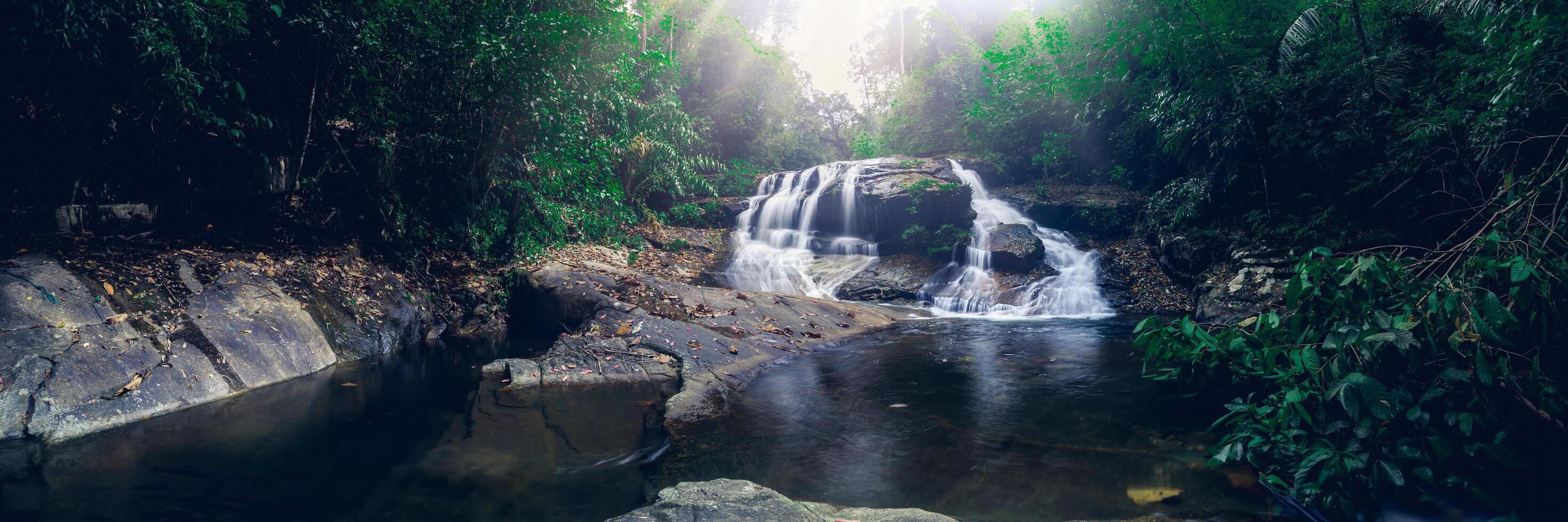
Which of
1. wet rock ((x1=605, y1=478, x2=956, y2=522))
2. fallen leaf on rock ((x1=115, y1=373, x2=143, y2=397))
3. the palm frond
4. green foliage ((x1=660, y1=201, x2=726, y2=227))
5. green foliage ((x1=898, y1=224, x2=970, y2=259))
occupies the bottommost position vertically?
wet rock ((x1=605, y1=478, x2=956, y2=522))

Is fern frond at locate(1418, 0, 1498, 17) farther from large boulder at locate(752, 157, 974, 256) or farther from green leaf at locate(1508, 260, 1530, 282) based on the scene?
large boulder at locate(752, 157, 974, 256)

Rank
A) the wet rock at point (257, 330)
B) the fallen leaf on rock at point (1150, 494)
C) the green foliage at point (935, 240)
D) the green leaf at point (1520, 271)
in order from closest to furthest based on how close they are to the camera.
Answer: the green leaf at point (1520, 271) < the fallen leaf on rock at point (1150, 494) < the wet rock at point (257, 330) < the green foliage at point (935, 240)

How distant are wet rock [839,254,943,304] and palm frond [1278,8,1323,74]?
702 cm

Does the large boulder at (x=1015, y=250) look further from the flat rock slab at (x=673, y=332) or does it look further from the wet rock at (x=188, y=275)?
the wet rock at (x=188, y=275)

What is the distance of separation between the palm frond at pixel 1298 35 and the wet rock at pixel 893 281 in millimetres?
7017

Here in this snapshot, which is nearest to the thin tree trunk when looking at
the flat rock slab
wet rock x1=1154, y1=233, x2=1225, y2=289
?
wet rock x1=1154, y1=233, x2=1225, y2=289

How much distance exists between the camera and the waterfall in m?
13.6

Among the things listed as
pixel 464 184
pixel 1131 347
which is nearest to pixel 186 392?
pixel 464 184

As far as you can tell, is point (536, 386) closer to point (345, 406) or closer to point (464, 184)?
point (345, 406)

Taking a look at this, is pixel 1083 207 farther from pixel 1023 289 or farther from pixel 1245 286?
pixel 1245 286

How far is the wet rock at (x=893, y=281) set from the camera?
12633mm

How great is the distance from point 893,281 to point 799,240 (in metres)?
4.03

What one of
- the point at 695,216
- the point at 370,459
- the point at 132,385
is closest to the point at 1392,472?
the point at 370,459

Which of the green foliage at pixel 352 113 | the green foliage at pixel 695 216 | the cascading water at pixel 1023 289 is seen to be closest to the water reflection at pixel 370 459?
the green foliage at pixel 352 113
